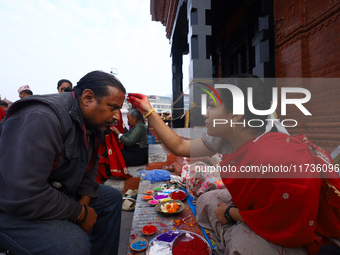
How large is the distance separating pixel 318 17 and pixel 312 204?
3.27m

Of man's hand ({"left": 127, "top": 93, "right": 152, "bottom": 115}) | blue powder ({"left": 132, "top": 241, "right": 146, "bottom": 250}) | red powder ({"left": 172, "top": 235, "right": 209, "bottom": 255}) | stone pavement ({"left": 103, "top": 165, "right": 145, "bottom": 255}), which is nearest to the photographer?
red powder ({"left": 172, "top": 235, "right": 209, "bottom": 255})

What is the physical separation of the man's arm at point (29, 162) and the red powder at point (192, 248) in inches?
41.7

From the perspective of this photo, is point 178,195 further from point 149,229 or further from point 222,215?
point 222,215

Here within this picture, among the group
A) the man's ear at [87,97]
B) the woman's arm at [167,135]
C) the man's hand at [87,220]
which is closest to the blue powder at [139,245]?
the man's hand at [87,220]

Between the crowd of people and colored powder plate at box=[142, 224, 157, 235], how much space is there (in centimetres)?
62

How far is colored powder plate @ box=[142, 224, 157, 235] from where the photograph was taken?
6.18ft

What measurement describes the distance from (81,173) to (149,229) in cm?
95

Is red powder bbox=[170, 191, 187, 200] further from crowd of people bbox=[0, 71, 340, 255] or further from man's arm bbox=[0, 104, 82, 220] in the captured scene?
man's arm bbox=[0, 104, 82, 220]

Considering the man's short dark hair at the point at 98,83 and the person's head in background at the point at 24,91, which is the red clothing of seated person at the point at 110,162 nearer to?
the person's head in background at the point at 24,91

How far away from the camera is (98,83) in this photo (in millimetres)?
1527

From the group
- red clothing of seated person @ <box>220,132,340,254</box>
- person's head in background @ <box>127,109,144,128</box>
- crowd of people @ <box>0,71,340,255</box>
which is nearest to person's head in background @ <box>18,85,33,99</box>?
person's head in background @ <box>127,109,144,128</box>

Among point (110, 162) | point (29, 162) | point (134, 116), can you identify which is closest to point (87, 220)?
point (29, 162)

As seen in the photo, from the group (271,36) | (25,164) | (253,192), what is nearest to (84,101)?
(25,164)

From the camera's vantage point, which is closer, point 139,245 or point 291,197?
point 291,197
